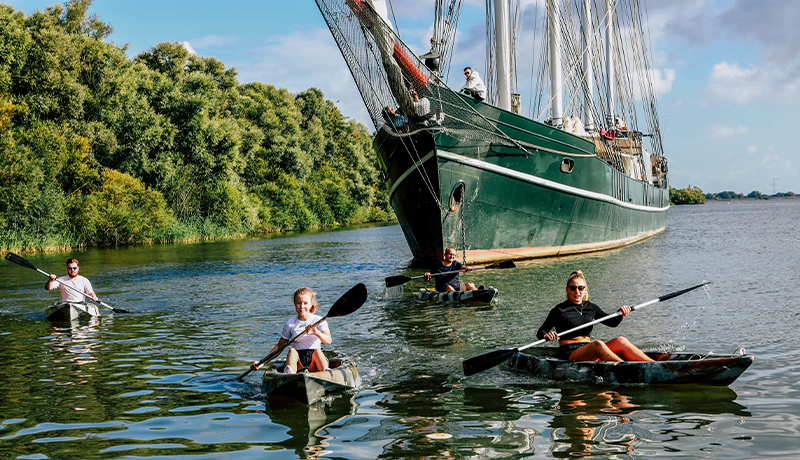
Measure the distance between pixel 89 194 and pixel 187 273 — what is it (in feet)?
78.0

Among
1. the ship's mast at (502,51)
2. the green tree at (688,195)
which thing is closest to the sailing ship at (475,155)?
the ship's mast at (502,51)

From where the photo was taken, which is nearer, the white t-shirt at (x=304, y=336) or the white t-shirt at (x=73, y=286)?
the white t-shirt at (x=304, y=336)

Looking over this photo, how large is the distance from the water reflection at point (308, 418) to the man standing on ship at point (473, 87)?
14.3 meters

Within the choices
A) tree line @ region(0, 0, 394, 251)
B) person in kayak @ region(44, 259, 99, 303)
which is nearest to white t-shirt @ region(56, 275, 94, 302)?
person in kayak @ region(44, 259, 99, 303)

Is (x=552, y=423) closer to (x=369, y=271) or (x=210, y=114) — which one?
(x=369, y=271)

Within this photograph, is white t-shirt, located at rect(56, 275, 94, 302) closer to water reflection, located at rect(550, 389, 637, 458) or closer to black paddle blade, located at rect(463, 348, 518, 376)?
black paddle blade, located at rect(463, 348, 518, 376)

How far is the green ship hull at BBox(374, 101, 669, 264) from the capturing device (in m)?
20.9

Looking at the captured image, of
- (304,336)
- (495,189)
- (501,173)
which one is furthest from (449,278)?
(304,336)

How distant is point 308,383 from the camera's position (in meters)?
7.41

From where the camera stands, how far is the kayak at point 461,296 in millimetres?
14883

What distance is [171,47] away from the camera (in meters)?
71.8

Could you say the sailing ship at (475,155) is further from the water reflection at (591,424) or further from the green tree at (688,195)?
the green tree at (688,195)

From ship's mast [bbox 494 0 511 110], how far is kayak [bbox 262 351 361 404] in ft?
54.7

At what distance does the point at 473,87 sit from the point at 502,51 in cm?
278
